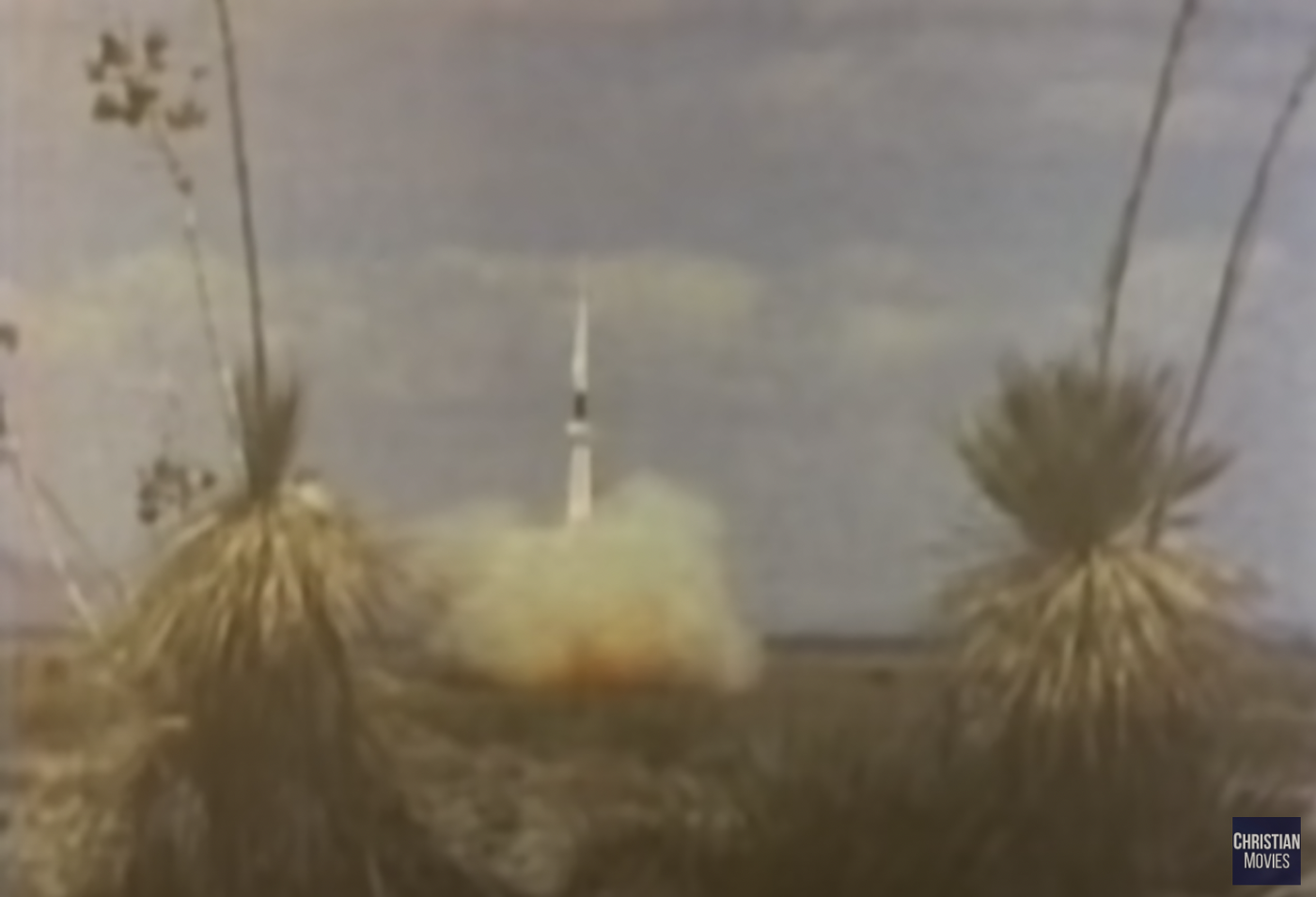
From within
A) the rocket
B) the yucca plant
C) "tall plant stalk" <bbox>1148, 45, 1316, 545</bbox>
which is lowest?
the yucca plant

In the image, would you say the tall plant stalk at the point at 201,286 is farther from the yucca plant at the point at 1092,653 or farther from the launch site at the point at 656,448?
the yucca plant at the point at 1092,653

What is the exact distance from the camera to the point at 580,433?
131 cm

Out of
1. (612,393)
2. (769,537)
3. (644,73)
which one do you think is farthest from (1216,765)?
(644,73)

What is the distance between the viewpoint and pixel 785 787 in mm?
1300

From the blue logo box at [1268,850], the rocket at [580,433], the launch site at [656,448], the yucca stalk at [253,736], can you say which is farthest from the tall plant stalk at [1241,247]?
the yucca stalk at [253,736]

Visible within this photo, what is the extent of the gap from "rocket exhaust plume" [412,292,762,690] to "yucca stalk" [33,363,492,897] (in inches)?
2.3

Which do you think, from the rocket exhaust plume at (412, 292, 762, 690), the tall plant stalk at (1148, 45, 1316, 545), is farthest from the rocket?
the tall plant stalk at (1148, 45, 1316, 545)

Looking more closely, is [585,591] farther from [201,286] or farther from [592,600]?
[201,286]

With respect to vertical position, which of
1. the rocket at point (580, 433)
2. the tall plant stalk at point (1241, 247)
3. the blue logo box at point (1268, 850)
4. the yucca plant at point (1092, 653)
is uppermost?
the tall plant stalk at point (1241, 247)

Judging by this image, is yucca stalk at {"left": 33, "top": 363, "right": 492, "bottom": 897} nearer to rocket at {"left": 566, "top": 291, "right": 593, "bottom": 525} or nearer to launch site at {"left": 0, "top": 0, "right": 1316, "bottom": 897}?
launch site at {"left": 0, "top": 0, "right": 1316, "bottom": 897}

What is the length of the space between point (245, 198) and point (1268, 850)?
755mm

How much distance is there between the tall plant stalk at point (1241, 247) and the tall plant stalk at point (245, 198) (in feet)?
1.88

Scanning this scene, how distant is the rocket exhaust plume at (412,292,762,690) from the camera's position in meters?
1.29

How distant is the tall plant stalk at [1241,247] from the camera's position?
4.32ft
